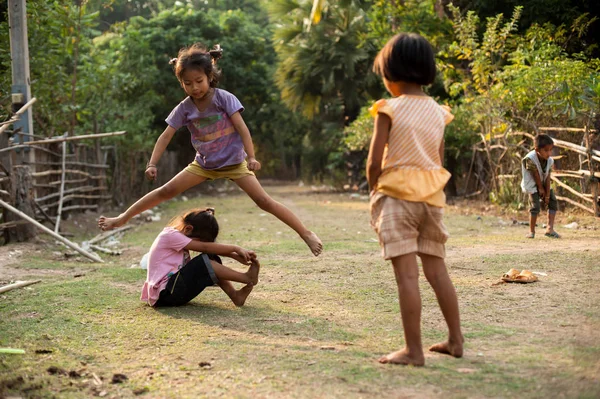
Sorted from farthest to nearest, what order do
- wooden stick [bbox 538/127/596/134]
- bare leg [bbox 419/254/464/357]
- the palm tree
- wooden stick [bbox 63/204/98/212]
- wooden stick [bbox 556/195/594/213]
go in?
the palm tree, wooden stick [bbox 63/204/98/212], wooden stick [bbox 538/127/596/134], wooden stick [bbox 556/195/594/213], bare leg [bbox 419/254/464/357]

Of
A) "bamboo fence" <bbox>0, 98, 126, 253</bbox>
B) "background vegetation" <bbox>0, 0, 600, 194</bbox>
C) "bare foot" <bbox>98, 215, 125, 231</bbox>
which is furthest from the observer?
"background vegetation" <bbox>0, 0, 600, 194</bbox>

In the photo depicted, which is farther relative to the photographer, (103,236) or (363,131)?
(363,131)

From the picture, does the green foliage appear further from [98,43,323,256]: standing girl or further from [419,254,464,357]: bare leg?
[419,254,464,357]: bare leg

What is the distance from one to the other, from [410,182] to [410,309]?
0.60 meters

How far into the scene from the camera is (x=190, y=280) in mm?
4801

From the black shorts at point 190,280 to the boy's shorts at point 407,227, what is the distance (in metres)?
1.69

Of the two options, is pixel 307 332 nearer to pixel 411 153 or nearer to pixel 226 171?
pixel 411 153

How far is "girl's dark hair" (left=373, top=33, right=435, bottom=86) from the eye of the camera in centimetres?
329

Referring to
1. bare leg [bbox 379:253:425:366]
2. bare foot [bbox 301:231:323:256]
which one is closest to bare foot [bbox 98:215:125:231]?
bare foot [bbox 301:231:323:256]

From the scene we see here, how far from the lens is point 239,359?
353 cm

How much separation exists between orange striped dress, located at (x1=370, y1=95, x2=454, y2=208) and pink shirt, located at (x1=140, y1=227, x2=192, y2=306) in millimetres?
1972

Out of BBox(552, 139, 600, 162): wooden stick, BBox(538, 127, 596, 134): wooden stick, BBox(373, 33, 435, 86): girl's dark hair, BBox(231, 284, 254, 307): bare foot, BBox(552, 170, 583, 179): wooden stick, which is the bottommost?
BBox(231, 284, 254, 307): bare foot

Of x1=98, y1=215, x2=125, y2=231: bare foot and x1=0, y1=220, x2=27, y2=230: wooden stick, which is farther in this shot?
x1=0, y1=220, x2=27, y2=230: wooden stick

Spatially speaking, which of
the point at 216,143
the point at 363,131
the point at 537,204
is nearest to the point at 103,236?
the point at 216,143
